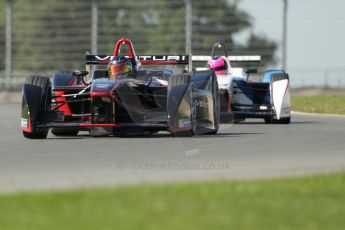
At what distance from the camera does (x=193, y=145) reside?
49.0ft

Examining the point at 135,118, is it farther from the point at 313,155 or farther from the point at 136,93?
the point at 313,155

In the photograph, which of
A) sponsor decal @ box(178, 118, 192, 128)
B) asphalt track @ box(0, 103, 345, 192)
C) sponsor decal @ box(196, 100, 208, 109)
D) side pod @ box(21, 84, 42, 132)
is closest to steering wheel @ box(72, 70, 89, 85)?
asphalt track @ box(0, 103, 345, 192)

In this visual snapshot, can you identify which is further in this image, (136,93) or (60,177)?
(136,93)

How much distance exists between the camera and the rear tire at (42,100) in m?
17.0

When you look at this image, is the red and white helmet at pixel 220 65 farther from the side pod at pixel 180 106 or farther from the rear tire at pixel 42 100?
the side pod at pixel 180 106

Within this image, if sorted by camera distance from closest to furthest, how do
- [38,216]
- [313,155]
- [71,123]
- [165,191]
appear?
[38,216] → [165,191] → [313,155] → [71,123]

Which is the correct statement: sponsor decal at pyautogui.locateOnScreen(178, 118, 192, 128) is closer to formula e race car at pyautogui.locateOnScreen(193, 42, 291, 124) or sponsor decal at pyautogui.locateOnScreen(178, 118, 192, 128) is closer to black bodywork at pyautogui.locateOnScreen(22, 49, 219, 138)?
black bodywork at pyautogui.locateOnScreen(22, 49, 219, 138)

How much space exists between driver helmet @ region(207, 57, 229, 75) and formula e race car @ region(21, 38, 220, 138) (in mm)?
5780

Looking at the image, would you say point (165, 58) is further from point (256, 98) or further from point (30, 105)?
point (256, 98)

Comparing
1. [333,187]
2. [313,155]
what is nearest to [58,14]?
[313,155]

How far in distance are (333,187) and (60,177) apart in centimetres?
283

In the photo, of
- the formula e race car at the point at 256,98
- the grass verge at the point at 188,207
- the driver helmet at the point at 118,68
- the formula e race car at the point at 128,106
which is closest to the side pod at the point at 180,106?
the formula e race car at the point at 128,106

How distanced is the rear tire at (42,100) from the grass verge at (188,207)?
7.45 m

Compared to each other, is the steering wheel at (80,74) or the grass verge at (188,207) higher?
the steering wheel at (80,74)
